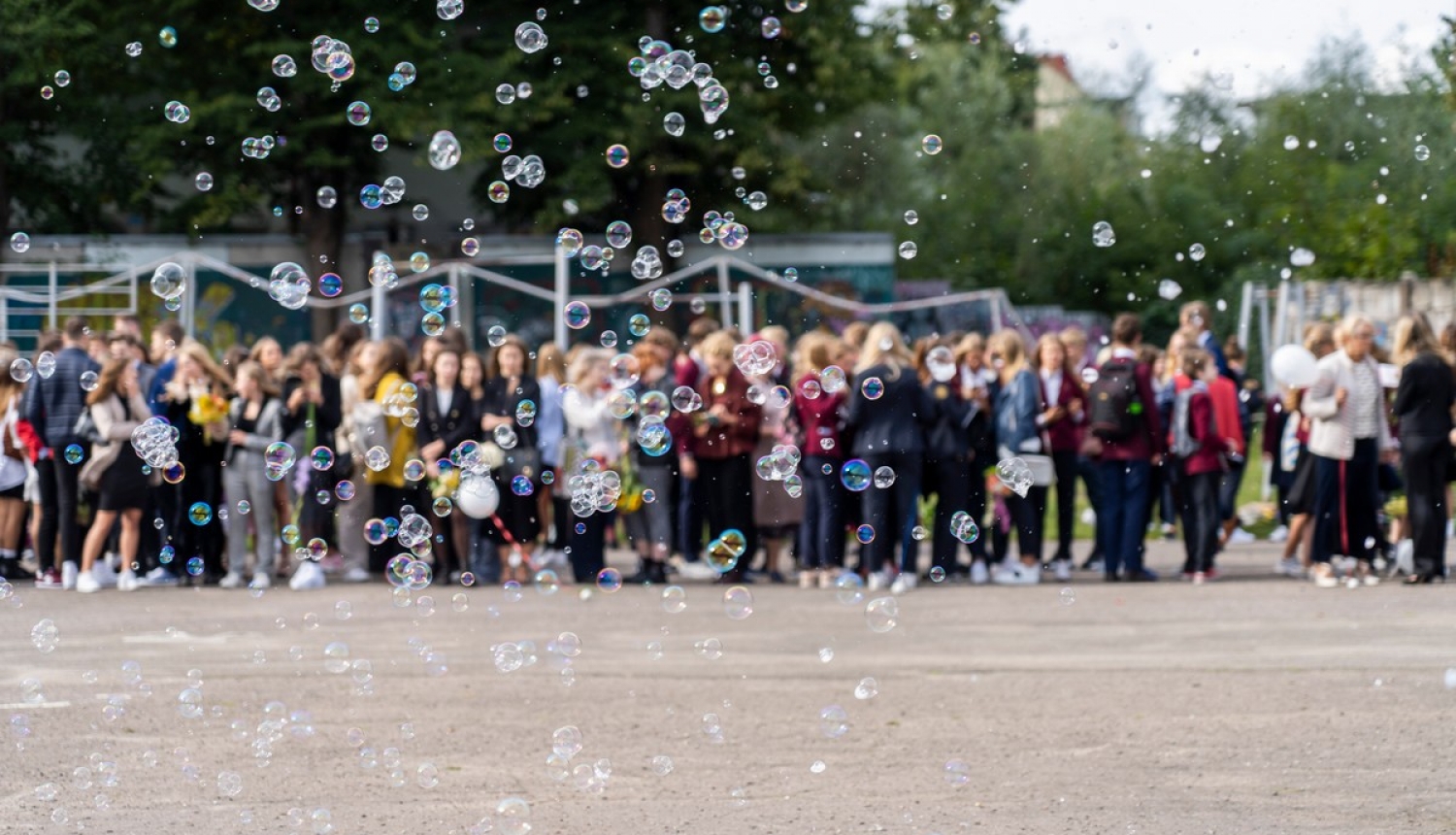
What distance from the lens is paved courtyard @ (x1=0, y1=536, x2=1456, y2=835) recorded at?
5906 millimetres

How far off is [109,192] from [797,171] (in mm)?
8662

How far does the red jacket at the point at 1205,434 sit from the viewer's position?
12312mm

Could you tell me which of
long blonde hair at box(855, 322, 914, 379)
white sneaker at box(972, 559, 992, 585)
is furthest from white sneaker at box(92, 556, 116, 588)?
white sneaker at box(972, 559, 992, 585)

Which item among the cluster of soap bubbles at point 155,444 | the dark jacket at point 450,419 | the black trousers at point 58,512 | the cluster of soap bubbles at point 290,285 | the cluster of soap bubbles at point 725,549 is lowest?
the cluster of soap bubbles at point 725,549

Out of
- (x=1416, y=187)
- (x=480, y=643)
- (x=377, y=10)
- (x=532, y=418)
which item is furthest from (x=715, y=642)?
(x=1416, y=187)

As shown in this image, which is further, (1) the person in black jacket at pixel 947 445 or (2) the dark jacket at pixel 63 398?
(2) the dark jacket at pixel 63 398

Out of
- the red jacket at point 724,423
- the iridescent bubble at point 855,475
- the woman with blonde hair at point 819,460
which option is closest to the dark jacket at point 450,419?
the red jacket at point 724,423

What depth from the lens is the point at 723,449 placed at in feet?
39.8

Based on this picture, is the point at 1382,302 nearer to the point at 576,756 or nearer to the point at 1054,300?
the point at 576,756

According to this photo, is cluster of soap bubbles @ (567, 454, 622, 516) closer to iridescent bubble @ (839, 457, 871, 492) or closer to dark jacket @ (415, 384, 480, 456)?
iridescent bubble @ (839, 457, 871, 492)

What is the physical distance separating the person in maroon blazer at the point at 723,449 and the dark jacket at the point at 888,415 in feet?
2.59

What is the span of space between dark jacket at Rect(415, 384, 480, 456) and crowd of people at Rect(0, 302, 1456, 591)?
Result: 2 cm

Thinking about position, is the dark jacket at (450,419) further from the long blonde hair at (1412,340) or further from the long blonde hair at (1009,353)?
the long blonde hair at (1412,340)

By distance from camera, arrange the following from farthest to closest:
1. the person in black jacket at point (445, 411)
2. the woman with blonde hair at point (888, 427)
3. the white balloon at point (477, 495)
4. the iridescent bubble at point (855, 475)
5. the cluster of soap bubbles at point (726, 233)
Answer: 1. the person in black jacket at point (445, 411)
2. the white balloon at point (477, 495)
3. the woman with blonde hair at point (888, 427)
4. the iridescent bubble at point (855, 475)
5. the cluster of soap bubbles at point (726, 233)
